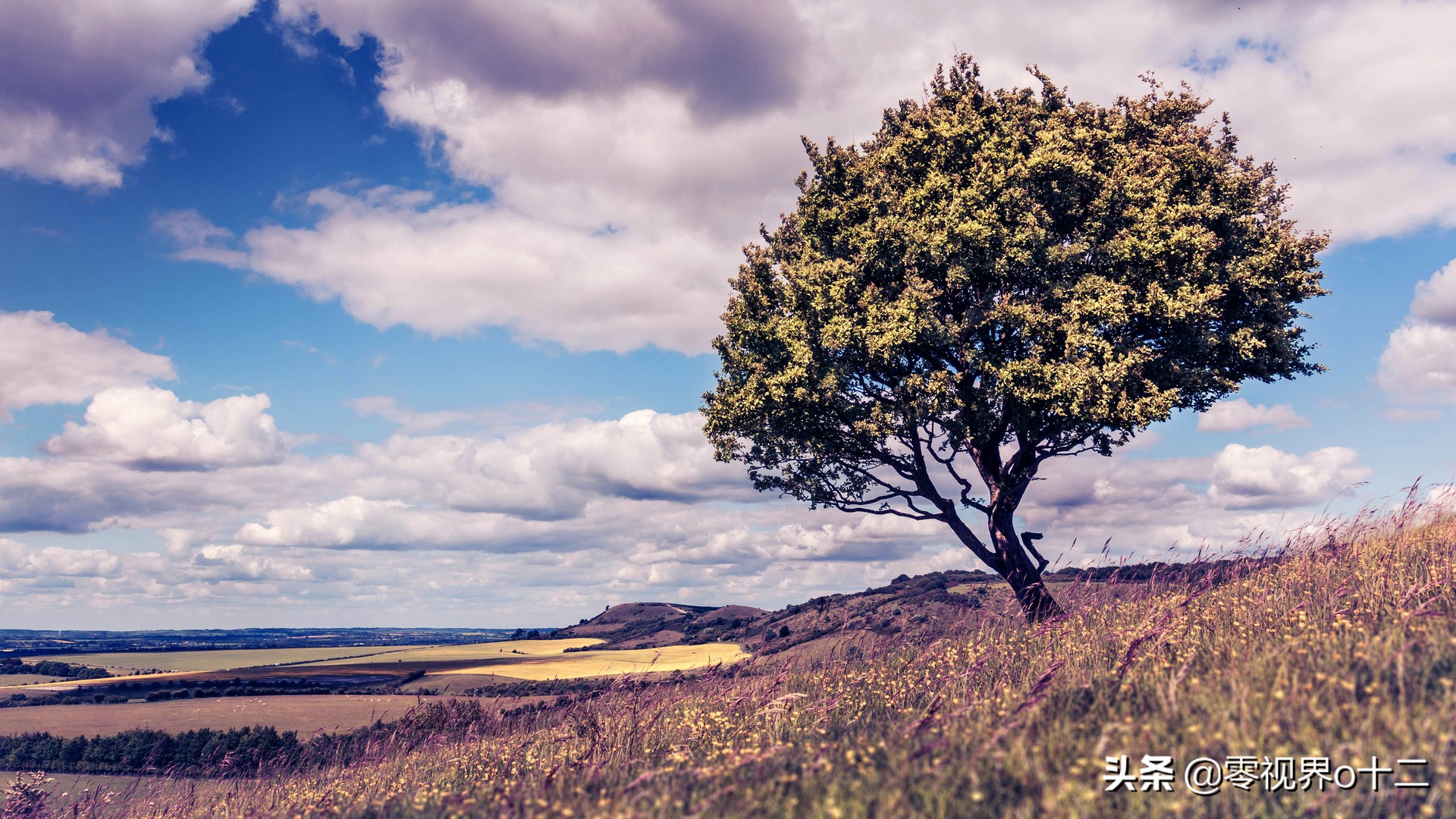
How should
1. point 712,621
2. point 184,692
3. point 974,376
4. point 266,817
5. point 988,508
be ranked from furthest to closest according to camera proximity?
point 712,621, point 184,692, point 988,508, point 974,376, point 266,817

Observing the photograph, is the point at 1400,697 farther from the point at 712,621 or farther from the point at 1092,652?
the point at 712,621

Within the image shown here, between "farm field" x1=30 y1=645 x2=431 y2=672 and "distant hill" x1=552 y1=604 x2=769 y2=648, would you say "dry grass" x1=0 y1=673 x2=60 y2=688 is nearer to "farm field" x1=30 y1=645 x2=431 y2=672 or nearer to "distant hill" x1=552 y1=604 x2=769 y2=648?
"farm field" x1=30 y1=645 x2=431 y2=672

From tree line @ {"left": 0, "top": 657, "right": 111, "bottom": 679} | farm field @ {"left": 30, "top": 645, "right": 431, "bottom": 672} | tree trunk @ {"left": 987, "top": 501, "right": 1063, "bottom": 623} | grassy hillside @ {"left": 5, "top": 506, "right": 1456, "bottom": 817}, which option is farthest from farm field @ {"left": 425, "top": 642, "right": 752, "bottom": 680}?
farm field @ {"left": 30, "top": 645, "right": 431, "bottom": 672}

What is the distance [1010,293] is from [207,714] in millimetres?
63313

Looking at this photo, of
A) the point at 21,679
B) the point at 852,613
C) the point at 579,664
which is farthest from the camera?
the point at 21,679

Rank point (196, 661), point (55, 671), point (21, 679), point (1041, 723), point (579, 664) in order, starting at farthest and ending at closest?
point (196, 661)
point (55, 671)
point (21, 679)
point (579, 664)
point (1041, 723)

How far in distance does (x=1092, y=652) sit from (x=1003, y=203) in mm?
12755

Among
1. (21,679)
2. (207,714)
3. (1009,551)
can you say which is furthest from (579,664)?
(21,679)

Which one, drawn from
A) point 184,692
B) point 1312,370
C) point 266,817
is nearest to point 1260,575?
point 1312,370

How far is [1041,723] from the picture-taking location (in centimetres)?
784

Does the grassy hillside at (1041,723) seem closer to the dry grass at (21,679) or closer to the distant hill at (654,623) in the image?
the distant hill at (654,623)

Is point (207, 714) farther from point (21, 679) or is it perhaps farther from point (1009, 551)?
point (21, 679)

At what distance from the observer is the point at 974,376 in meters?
21.4

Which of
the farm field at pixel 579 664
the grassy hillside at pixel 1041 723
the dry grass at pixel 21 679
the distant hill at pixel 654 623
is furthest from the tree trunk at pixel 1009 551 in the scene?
the dry grass at pixel 21 679
